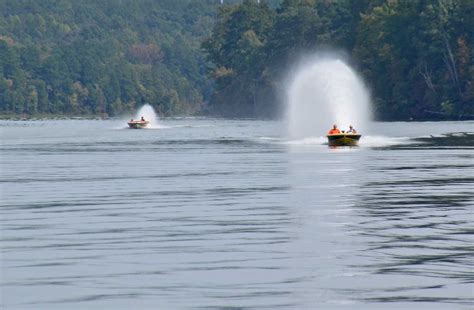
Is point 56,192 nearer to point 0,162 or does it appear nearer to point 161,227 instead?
point 161,227

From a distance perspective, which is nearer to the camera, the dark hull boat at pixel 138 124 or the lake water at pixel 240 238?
the lake water at pixel 240 238

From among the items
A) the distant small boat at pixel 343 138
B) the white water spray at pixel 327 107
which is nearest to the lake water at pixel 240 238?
the distant small boat at pixel 343 138

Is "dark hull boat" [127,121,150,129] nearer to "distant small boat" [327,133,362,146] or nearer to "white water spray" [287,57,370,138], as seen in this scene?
"white water spray" [287,57,370,138]

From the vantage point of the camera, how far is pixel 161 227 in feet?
108

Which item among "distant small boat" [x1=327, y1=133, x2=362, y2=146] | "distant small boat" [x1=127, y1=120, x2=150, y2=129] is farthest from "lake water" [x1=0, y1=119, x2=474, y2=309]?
"distant small boat" [x1=127, y1=120, x2=150, y2=129]

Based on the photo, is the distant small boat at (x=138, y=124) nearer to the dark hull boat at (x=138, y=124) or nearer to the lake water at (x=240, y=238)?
the dark hull boat at (x=138, y=124)

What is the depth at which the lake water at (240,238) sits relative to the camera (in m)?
22.6

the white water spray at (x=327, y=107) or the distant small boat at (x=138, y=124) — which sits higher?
the white water spray at (x=327, y=107)

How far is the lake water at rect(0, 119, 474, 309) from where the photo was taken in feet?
74.0

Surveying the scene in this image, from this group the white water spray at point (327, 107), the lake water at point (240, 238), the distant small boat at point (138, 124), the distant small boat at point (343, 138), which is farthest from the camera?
the distant small boat at point (138, 124)

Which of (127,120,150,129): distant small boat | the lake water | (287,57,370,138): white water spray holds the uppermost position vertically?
the lake water

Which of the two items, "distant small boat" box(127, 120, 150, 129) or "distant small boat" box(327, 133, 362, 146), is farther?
"distant small boat" box(127, 120, 150, 129)

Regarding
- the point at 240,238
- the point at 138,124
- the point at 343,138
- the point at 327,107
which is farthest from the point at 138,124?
the point at 240,238

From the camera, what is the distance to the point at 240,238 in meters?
30.4
